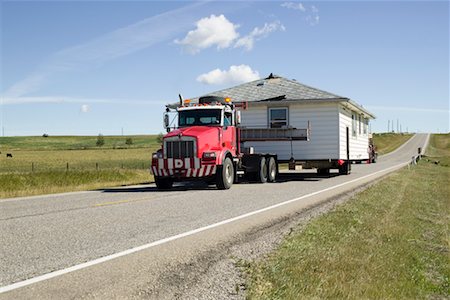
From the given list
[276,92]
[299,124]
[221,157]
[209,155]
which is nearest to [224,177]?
[221,157]

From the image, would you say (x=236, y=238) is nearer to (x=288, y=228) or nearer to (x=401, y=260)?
(x=288, y=228)

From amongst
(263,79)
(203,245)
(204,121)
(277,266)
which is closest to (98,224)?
(203,245)

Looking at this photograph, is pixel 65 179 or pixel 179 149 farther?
pixel 65 179

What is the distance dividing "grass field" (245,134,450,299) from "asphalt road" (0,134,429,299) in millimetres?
1079

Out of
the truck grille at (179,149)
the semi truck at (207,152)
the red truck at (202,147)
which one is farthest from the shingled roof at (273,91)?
the truck grille at (179,149)

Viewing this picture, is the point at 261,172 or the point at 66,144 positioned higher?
the point at 66,144

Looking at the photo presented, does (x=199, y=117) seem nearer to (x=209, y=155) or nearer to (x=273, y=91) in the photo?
(x=209, y=155)

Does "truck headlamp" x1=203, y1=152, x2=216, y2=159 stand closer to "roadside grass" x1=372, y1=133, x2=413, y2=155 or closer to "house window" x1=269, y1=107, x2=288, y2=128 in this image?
"house window" x1=269, y1=107, x2=288, y2=128

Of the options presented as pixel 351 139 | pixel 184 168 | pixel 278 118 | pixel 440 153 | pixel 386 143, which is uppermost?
pixel 278 118

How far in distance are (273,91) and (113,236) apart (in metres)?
18.2

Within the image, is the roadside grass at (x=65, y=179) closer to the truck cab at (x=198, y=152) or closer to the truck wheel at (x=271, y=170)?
the truck cab at (x=198, y=152)

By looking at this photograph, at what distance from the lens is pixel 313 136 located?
928 inches

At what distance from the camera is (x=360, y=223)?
995 centimetres

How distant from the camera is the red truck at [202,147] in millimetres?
16984
